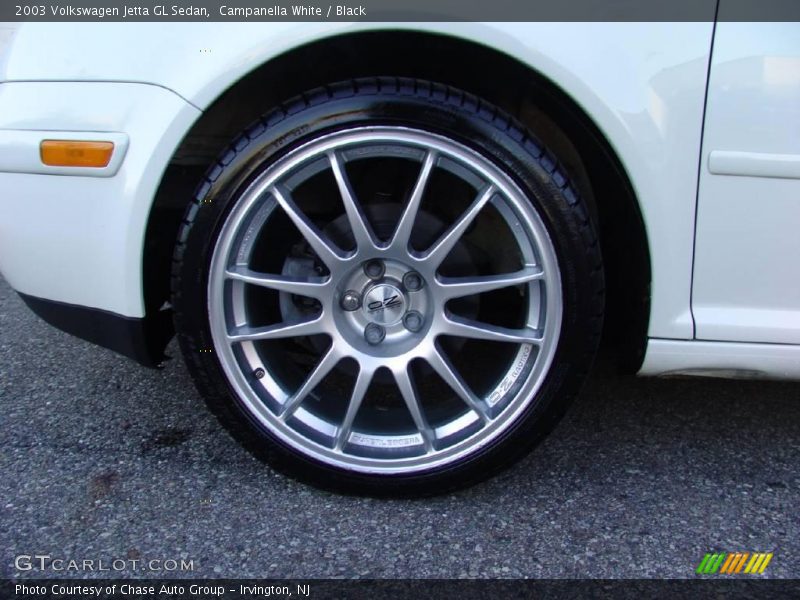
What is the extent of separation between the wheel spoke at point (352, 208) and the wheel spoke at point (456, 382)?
305mm

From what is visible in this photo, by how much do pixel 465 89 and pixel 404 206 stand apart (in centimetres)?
34

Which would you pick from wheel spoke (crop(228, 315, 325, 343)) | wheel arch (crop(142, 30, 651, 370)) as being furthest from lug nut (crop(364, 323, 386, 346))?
wheel arch (crop(142, 30, 651, 370))

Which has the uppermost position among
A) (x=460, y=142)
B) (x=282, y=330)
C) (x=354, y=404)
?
(x=460, y=142)

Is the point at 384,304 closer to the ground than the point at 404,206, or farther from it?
closer to the ground

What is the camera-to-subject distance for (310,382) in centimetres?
173

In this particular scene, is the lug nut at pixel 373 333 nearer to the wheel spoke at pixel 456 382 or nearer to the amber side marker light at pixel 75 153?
the wheel spoke at pixel 456 382

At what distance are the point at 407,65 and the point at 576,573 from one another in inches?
47.0

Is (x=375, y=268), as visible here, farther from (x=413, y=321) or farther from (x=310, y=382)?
(x=310, y=382)

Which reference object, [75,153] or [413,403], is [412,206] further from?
[75,153]

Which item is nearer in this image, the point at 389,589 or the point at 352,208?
the point at 389,589
